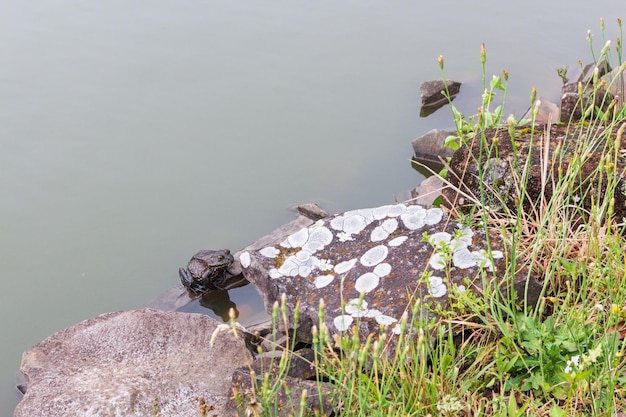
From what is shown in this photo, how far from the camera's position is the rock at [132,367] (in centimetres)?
303

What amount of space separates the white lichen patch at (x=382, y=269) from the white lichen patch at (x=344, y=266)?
136 mm

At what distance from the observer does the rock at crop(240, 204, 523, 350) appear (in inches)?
118

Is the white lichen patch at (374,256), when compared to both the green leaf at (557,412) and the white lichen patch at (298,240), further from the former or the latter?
the green leaf at (557,412)

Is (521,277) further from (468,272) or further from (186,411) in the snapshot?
(186,411)

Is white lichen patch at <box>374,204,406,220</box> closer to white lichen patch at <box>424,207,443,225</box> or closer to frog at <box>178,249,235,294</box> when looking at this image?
white lichen patch at <box>424,207,443,225</box>

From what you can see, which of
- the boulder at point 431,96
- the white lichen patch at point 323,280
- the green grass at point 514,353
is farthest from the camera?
the boulder at point 431,96

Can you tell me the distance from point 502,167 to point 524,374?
1.14 metres

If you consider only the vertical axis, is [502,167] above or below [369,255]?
above

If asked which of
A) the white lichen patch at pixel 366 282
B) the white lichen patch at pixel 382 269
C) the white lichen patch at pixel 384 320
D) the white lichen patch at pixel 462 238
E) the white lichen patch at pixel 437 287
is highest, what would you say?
the white lichen patch at pixel 462 238

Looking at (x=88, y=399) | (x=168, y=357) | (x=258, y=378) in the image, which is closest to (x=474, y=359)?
(x=258, y=378)

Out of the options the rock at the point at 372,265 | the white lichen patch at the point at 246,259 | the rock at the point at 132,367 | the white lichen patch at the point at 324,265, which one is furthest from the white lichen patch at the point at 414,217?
the rock at the point at 132,367

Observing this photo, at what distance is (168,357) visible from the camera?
3352mm

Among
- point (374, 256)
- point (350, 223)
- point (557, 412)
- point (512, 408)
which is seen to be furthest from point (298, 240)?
point (557, 412)

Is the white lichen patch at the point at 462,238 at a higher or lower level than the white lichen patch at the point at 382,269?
higher
